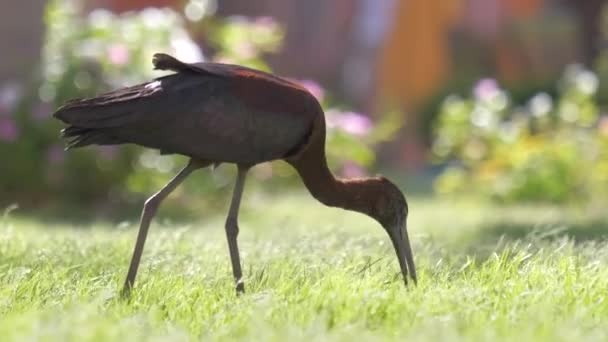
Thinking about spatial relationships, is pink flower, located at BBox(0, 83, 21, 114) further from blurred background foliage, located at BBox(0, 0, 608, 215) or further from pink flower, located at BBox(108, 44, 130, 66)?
pink flower, located at BBox(108, 44, 130, 66)

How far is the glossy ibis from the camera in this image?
19.3 ft

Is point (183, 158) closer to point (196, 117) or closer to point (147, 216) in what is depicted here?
point (147, 216)

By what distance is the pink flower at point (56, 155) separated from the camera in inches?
473

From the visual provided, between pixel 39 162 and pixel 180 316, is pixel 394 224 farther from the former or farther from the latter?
pixel 39 162

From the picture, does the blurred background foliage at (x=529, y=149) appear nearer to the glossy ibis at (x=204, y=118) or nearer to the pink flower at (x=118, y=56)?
the pink flower at (x=118, y=56)

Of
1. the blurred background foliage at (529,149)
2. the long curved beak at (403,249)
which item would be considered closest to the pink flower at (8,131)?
the blurred background foliage at (529,149)

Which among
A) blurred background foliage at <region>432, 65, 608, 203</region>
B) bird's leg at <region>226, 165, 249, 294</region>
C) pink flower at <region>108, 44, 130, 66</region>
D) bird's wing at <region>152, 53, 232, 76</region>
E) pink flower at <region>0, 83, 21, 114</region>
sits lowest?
blurred background foliage at <region>432, 65, 608, 203</region>

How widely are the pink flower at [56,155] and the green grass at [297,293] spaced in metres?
4.01

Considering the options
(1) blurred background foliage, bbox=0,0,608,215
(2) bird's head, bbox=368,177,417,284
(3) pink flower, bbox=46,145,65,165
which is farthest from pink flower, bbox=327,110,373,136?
(2) bird's head, bbox=368,177,417,284

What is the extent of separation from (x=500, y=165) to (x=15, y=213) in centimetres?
438

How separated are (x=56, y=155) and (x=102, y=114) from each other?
6291 mm

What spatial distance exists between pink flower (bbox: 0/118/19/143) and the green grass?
13.2ft

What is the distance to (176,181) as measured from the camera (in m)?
6.19

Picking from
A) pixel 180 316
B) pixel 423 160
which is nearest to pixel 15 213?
pixel 180 316
